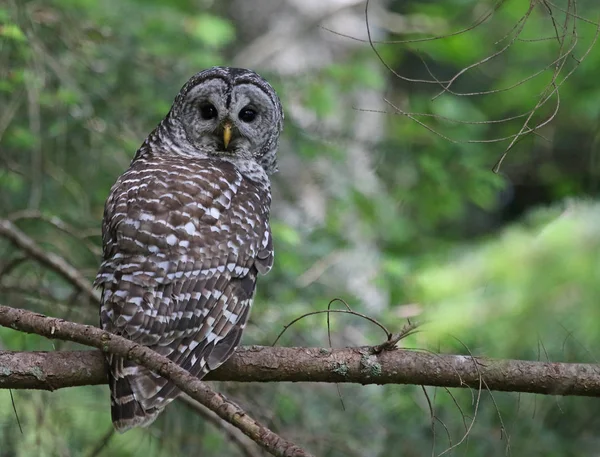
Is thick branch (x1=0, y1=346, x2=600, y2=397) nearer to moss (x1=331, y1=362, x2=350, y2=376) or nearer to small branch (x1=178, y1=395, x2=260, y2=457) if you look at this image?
moss (x1=331, y1=362, x2=350, y2=376)

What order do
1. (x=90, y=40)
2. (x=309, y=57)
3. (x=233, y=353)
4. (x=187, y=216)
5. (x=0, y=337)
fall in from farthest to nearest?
1. (x=309, y=57)
2. (x=90, y=40)
3. (x=0, y=337)
4. (x=187, y=216)
5. (x=233, y=353)

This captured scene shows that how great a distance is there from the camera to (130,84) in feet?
17.6

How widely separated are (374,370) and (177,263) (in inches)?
39.0

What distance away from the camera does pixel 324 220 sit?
276 inches

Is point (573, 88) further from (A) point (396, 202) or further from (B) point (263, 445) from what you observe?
(B) point (263, 445)

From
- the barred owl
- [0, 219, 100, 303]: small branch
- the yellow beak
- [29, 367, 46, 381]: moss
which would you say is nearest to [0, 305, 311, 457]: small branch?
[29, 367, 46, 381]: moss

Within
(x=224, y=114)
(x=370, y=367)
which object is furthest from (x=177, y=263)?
(x=224, y=114)

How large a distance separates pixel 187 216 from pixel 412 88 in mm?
7869

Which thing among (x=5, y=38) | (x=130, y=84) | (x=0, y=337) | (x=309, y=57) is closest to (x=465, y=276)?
(x=0, y=337)

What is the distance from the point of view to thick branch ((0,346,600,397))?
117 inches

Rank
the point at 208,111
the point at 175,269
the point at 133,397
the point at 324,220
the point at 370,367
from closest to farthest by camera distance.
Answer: the point at 370,367 < the point at 133,397 < the point at 175,269 < the point at 208,111 < the point at 324,220

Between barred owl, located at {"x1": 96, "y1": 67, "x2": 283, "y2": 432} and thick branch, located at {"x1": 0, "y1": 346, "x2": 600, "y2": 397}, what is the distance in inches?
7.1

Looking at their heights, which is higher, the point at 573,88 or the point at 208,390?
the point at 573,88

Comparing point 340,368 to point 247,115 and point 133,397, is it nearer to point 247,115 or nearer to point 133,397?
point 133,397
